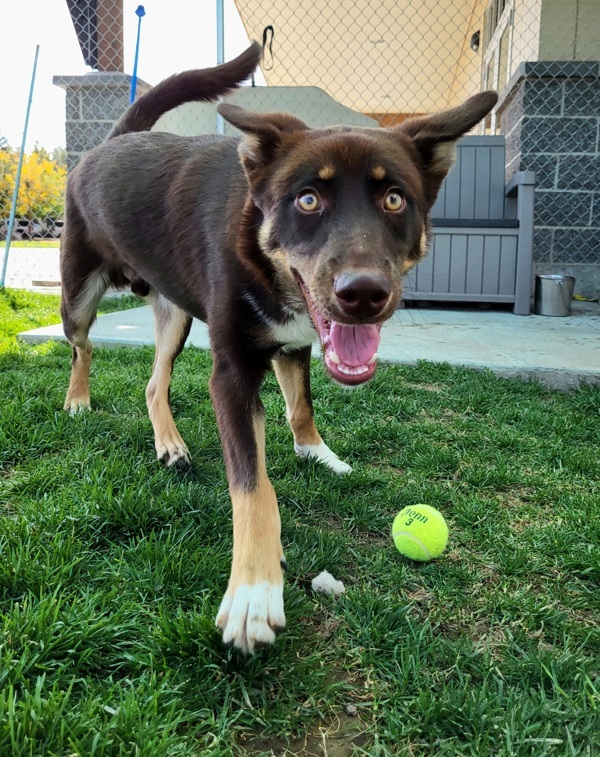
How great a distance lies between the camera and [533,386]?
13.2 feet

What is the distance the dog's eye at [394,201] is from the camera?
202cm

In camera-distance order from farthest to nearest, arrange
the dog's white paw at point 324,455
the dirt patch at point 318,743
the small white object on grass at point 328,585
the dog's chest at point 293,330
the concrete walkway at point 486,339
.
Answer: the concrete walkway at point 486,339
the dog's white paw at point 324,455
the dog's chest at point 293,330
the small white object on grass at point 328,585
the dirt patch at point 318,743

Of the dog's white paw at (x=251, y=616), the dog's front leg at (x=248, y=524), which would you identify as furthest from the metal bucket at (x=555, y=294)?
the dog's white paw at (x=251, y=616)

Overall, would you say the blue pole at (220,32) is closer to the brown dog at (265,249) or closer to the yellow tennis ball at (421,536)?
the brown dog at (265,249)

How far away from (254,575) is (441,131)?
1.65 metres

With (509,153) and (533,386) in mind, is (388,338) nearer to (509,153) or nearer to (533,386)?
(533,386)

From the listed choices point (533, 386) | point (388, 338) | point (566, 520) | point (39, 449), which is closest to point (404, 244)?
point (566, 520)

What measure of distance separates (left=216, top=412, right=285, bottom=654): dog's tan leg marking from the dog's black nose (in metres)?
0.55

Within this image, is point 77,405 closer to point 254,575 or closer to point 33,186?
point 254,575

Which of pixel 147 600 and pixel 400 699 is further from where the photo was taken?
pixel 147 600

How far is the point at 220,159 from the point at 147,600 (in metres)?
1.77

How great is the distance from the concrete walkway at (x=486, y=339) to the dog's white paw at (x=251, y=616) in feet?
8.02

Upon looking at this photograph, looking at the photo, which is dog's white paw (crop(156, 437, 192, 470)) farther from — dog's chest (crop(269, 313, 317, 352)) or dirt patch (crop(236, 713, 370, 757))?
dirt patch (crop(236, 713, 370, 757))

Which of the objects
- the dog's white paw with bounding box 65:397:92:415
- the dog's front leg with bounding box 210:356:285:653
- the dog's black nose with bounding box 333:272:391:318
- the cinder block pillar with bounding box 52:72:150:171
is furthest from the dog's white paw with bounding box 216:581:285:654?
the cinder block pillar with bounding box 52:72:150:171
